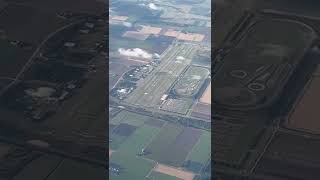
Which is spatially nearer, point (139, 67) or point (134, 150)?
point (134, 150)

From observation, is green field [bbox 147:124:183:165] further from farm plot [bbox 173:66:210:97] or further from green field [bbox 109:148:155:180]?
farm plot [bbox 173:66:210:97]

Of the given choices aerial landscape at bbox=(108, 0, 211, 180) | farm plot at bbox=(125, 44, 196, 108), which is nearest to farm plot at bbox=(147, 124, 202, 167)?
aerial landscape at bbox=(108, 0, 211, 180)
